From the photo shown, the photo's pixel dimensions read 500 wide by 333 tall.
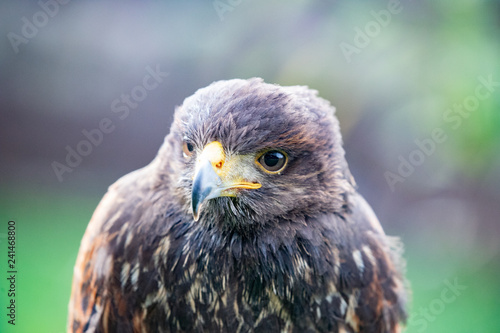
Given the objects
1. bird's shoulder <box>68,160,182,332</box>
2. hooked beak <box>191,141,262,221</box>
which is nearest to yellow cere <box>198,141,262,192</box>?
hooked beak <box>191,141,262,221</box>

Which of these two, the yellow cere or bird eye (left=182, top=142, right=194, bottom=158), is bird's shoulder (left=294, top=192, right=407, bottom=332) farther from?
bird eye (left=182, top=142, right=194, bottom=158)

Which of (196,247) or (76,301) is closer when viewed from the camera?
(196,247)

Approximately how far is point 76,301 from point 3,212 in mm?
606

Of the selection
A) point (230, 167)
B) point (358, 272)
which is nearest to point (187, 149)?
point (230, 167)

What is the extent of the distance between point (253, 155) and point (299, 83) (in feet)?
4.84

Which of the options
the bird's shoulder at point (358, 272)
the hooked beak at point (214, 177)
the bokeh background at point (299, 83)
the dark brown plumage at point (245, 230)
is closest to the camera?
the hooked beak at point (214, 177)

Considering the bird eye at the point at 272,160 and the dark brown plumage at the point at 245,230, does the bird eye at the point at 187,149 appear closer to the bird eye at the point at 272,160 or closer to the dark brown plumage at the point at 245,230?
the dark brown plumage at the point at 245,230

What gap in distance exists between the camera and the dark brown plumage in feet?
4.74

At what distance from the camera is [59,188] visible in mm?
3082

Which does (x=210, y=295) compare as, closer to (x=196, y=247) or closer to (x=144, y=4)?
(x=196, y=247)

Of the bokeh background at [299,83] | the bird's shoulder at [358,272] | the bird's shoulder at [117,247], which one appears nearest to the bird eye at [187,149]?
the bird's shoulder at [117,247]

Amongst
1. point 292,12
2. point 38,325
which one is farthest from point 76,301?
point 292,12

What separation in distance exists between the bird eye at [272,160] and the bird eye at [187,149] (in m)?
0.20

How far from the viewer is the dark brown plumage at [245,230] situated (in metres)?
1.45
